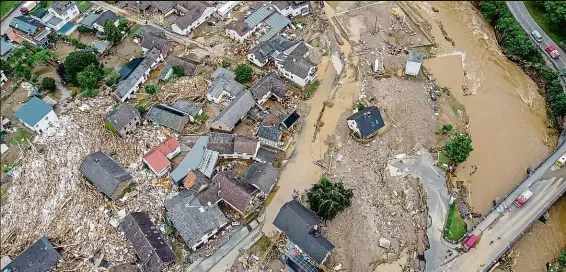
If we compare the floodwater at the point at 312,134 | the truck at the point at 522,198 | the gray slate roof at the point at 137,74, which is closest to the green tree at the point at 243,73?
the floodwater at the point at 312,134

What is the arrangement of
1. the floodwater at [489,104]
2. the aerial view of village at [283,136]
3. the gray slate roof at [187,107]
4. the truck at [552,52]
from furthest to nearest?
the truck at [552,52]
the gray slate roof at [187,107]
the floodwater at [489,104]
the aerial view of village at [283,136]

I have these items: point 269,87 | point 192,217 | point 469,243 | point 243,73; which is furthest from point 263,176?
point 469,243

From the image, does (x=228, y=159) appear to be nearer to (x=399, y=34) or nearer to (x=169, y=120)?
(x=169, y=120)

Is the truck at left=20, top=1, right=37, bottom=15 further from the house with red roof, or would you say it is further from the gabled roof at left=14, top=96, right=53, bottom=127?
the house with red roof

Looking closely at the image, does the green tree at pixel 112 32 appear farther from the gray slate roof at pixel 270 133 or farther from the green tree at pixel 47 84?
the gray slate roof at pixel 270 133

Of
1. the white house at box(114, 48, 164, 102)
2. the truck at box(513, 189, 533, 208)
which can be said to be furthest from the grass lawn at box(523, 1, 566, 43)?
the white house at box(114, 48, 164, 102)

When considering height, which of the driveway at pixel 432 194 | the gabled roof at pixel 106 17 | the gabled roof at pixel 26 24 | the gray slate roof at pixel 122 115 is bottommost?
the driveway at pixel 432 194
